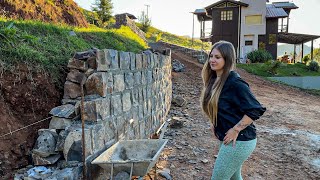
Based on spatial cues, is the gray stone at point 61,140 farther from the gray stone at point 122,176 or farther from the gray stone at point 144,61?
the gray stone at point 144,61

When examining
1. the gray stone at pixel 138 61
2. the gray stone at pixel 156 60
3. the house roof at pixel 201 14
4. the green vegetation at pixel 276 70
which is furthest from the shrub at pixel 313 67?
the gray stone at pixel 138 61

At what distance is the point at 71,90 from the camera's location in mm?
3713

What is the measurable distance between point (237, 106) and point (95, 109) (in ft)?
6.01

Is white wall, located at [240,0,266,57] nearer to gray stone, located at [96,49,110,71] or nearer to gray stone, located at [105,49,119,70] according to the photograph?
gray stone, located at [105,49,119,70]

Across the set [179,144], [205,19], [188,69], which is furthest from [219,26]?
[179,144]

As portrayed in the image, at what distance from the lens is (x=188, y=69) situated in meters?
15.6

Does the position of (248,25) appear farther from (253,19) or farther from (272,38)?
(272,38)

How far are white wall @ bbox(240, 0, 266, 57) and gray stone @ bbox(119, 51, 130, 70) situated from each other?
25.5 meters

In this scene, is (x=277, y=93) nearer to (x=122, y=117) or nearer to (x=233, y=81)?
(x=122, y=117)

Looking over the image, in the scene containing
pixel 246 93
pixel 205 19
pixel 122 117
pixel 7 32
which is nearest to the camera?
pixel 246 93

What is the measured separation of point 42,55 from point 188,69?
12288 millimetres

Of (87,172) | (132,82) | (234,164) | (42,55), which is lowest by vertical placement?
(87,172)

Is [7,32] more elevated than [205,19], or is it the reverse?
[205,19]

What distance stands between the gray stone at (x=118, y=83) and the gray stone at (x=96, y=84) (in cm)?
38
